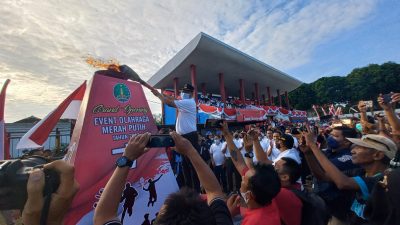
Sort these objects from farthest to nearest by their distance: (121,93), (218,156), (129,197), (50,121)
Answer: (218,156), (121,93), (50,121), (129,197)

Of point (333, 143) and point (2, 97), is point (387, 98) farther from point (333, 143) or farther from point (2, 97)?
point (2, 97)

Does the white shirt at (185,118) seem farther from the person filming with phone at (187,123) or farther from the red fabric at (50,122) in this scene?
the red fabric at (50,122)

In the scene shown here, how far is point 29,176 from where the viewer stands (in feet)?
3.61

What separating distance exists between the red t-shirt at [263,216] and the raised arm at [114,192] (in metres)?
0.80

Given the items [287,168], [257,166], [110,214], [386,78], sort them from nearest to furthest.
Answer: [110,214], [257,166], [287,168], [386,78]

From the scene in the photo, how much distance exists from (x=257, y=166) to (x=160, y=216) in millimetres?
873

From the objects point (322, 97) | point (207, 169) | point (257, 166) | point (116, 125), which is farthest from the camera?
point (322, 97)

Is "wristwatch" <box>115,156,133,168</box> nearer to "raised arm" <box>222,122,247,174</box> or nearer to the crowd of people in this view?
the crowd of people

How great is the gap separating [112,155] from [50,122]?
0.72 meters

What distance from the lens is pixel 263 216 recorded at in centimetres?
159

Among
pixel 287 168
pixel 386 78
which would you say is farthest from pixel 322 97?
pixel 287 168

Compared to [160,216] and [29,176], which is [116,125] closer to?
[29,176]

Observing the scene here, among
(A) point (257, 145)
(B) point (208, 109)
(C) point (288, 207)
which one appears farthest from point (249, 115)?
(C) point (288, 207)

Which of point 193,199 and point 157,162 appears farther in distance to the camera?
point 157,162
